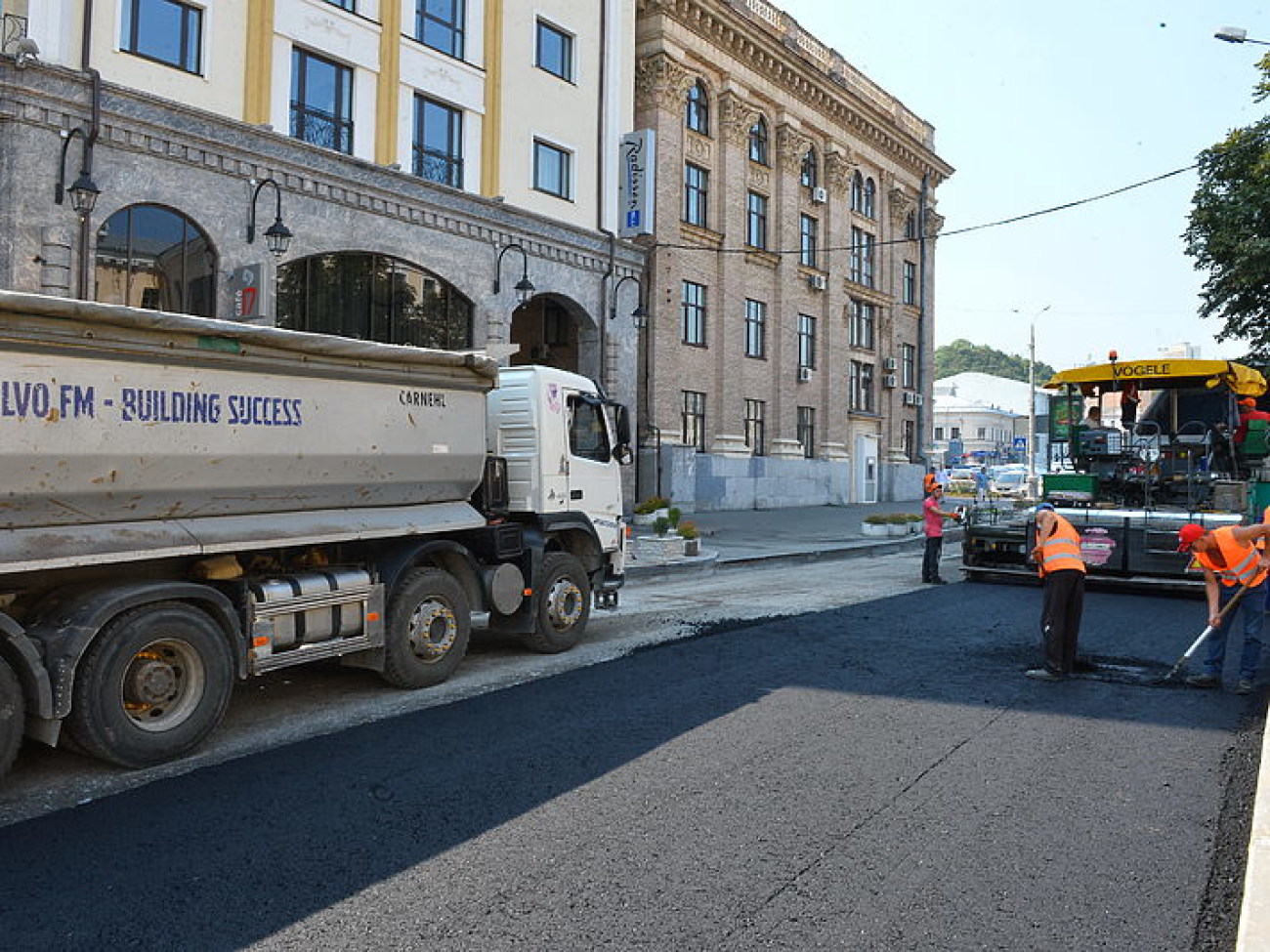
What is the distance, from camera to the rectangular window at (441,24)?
1947cm

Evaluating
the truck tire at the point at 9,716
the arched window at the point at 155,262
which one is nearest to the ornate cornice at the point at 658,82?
the arched window at the point at 155,262

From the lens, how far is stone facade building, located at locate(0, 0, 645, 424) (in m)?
14.3

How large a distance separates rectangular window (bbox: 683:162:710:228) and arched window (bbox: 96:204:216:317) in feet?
50.0

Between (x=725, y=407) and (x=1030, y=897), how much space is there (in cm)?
2594

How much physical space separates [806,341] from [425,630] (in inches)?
1112

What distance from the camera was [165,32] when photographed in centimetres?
1555

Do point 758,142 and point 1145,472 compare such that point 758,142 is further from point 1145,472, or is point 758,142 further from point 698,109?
point 1145,472

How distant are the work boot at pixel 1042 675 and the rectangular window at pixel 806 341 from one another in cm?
2595

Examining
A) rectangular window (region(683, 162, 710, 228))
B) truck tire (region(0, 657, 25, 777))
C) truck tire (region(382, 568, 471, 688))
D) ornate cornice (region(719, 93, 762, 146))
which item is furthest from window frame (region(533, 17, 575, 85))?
truck tire (region(0, 657, 25, 777))

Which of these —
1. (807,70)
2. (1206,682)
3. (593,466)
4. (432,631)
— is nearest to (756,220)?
(807,70)

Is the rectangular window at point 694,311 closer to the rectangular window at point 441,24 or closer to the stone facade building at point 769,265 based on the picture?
the stone facade building at point 769,265

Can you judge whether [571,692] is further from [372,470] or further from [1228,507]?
[1228,507]

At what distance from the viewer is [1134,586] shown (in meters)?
13.8

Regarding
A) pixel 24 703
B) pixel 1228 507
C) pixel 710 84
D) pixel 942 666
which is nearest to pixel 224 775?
pixel 24 703
